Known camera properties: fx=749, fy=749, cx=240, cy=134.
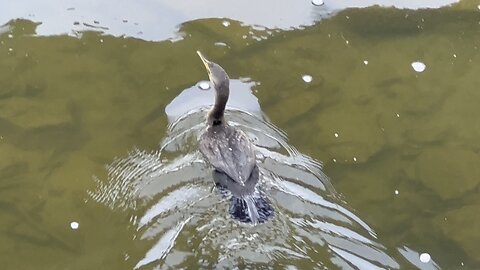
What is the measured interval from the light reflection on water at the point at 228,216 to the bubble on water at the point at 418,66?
1309 millimetres

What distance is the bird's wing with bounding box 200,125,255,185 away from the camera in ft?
15.4

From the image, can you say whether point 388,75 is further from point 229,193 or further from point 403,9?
point 229,193

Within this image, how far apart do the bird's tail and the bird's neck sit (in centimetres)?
63

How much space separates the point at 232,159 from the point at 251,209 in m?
0.41

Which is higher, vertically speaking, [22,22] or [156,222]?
[22,22]

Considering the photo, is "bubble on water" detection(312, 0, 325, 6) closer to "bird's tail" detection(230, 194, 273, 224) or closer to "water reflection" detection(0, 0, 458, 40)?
"water reflection" detection(0, 0, 458, 40)

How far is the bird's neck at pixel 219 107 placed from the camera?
493 centimetres

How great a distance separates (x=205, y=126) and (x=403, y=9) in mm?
2087

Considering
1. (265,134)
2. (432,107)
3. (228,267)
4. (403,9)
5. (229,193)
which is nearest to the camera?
(228,267)

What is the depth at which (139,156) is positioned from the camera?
495cm

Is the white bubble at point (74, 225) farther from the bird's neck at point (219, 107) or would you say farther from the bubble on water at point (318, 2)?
the bubble on water at point (318, 2)

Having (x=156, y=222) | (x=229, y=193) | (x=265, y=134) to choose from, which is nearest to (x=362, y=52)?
(x=265, y=134)

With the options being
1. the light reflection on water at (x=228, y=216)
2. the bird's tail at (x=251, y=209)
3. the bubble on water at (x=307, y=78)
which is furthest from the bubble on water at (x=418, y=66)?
the bird's tail at (x=251, y=209)

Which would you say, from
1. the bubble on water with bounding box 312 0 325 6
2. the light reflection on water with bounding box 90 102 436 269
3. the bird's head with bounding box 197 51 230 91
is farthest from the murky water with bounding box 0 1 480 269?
the bird's head with bounding box 197 51 230 91
